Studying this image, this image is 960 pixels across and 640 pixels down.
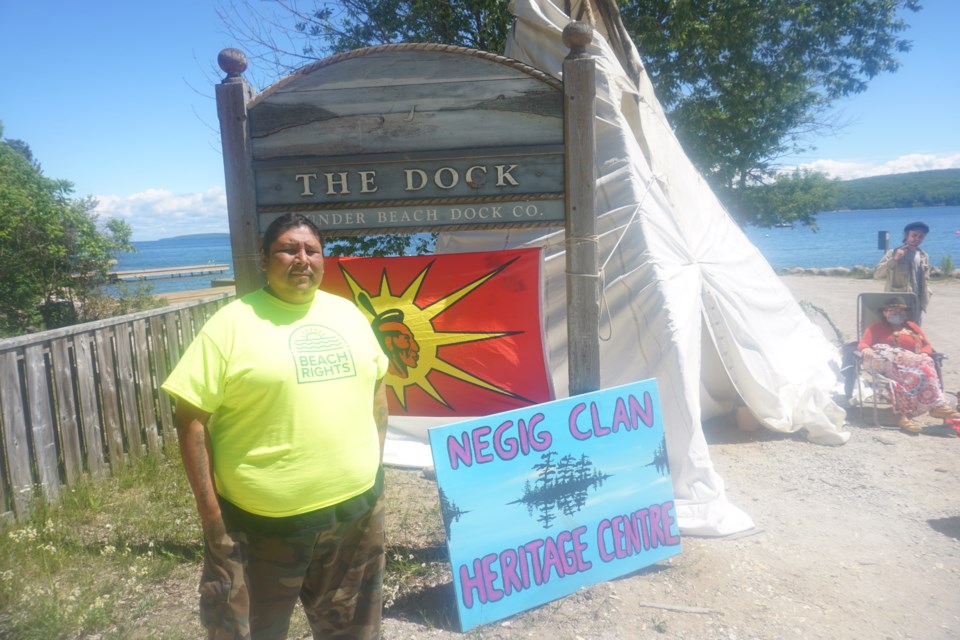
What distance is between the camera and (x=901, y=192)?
169625 millimetres

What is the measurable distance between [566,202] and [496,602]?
1.96 meters

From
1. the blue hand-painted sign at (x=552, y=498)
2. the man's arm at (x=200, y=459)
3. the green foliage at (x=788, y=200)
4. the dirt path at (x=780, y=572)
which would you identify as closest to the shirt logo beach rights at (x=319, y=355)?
the man's arm at (x=200, y=459)

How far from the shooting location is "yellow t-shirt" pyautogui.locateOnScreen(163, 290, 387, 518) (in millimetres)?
2148

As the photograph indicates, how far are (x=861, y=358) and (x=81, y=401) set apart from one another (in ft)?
22.0

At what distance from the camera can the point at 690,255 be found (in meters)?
5.38

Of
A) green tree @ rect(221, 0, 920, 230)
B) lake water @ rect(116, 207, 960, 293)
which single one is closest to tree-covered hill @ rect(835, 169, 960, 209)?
lake water @ rect(116, 207, 960, 293)

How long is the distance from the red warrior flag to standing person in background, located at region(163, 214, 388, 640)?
1.21m

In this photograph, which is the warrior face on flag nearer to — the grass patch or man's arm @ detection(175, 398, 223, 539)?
the grass patch

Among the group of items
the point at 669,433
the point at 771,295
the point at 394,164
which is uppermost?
the point at 394,164

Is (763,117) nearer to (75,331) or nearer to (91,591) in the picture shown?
(75,331)

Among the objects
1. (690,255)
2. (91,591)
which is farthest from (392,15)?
(91,591)

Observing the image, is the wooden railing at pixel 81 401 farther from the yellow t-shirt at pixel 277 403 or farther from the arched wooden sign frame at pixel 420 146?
the yellow t-shirt at pixel 277 403

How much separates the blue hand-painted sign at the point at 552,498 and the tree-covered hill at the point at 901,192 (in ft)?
577

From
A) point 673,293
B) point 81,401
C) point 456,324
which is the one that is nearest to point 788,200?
point 673,293
